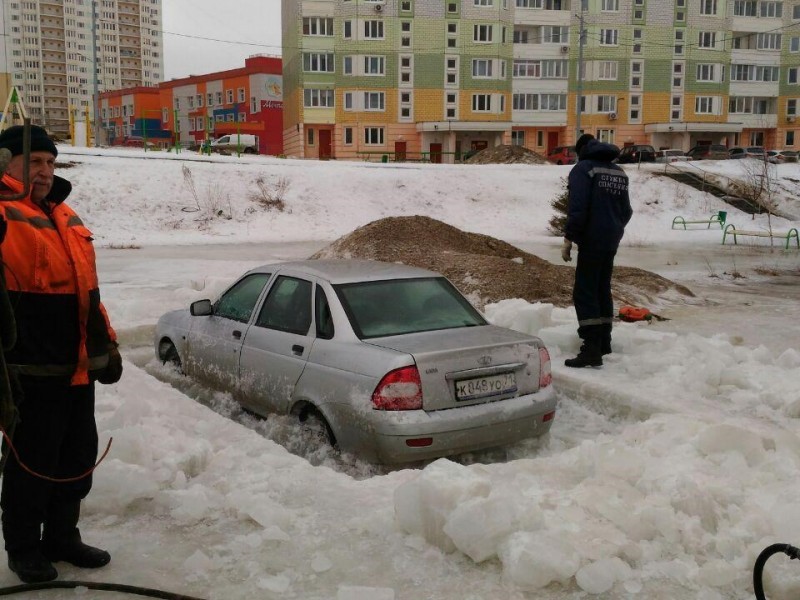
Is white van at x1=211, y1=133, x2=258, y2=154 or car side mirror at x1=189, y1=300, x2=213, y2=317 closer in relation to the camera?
car side mirror at x1=189, y1=300, x2=213, y2=317

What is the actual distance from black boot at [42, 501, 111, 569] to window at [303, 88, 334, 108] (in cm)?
5949

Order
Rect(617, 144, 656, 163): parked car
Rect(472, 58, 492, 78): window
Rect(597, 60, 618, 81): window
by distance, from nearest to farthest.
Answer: Rect(617, 144, 656, 163): parked car → Rect(472, 58, 492, 78): window → Rect(597, 60, 618, 81): window

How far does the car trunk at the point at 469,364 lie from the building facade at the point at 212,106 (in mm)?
64275

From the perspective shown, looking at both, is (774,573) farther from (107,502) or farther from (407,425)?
(107,502)

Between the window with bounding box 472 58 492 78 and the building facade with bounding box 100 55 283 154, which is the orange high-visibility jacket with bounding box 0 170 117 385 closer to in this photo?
the window with bounding box 472 58 492 78

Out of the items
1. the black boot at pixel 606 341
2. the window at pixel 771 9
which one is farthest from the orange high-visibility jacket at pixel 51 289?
the window at pixel 771 9

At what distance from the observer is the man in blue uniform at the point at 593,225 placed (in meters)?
7.47

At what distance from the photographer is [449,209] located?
104ft

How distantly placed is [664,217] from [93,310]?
3062 centimetres

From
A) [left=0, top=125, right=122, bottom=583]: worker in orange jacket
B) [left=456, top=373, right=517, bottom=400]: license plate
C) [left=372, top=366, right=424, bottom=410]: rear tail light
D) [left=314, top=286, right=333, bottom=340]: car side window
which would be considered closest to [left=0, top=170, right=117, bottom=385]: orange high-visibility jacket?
[left=0, top=125, right=122, bottom=583]: worker in orange jacket

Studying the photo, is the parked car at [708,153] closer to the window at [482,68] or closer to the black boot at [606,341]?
the window at [482,68]

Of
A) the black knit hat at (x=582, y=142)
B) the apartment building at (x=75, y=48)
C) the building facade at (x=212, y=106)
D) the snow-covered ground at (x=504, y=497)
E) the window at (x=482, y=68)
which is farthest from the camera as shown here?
the apartment building at (x=75, y=48)

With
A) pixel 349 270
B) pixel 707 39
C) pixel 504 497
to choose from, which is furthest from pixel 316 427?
pixel 707 39

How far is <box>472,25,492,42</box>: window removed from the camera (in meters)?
61.8
